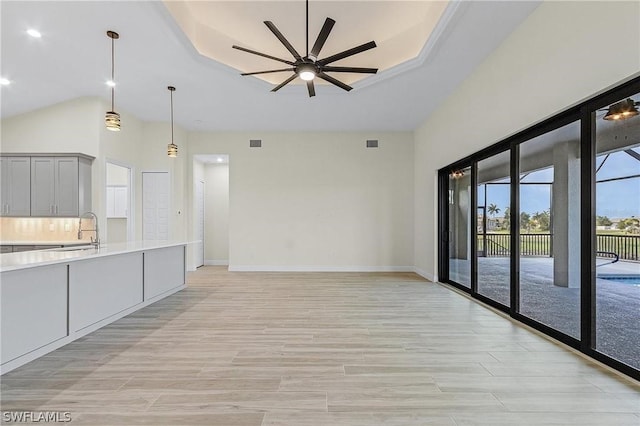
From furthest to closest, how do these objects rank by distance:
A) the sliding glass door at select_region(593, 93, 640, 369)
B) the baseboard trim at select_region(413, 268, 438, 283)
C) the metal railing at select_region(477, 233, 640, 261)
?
the baseboard trim at select_region(413, 268, 438, 283)
the metal railing at select_region(477, 233, 640, 261)
the sliding glass door at select_region(593, 93, 640, 369)

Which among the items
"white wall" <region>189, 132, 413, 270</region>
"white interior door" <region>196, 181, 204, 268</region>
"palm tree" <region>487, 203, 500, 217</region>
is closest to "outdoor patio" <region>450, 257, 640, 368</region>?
"palm tree" <region>487, 203, 500, 217</region>

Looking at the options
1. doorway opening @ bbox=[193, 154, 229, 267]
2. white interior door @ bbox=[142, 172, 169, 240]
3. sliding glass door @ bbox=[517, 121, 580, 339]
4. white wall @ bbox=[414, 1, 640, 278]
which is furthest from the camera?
doorway opening @ bbox=[193, 154, 229, 267]

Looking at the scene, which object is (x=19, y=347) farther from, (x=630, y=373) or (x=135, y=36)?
(x=630, y=373)

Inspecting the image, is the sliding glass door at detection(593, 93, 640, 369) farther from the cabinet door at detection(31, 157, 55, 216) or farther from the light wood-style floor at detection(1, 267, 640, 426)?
the cabinet door at detection(31, 157, 55, 216)

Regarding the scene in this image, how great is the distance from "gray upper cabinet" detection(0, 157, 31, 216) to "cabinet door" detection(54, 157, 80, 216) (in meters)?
0.52

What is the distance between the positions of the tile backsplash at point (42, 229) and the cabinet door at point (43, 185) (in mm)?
331

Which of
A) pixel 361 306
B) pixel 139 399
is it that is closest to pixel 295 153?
pixel 361 306

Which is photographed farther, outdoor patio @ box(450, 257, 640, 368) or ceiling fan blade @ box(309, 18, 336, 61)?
ceiling fan blade @ box(309, 18, 336, 61)

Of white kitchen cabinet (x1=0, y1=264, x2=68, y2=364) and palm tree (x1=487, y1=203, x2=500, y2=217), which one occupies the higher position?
palm tree (x1=487, y1=203, x2=500, y2=217)

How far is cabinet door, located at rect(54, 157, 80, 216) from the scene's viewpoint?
5.66 meters

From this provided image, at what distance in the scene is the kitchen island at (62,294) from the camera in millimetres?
2693

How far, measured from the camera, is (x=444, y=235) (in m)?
6.50

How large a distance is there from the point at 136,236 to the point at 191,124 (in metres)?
2.97

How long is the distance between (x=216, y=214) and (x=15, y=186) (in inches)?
177
